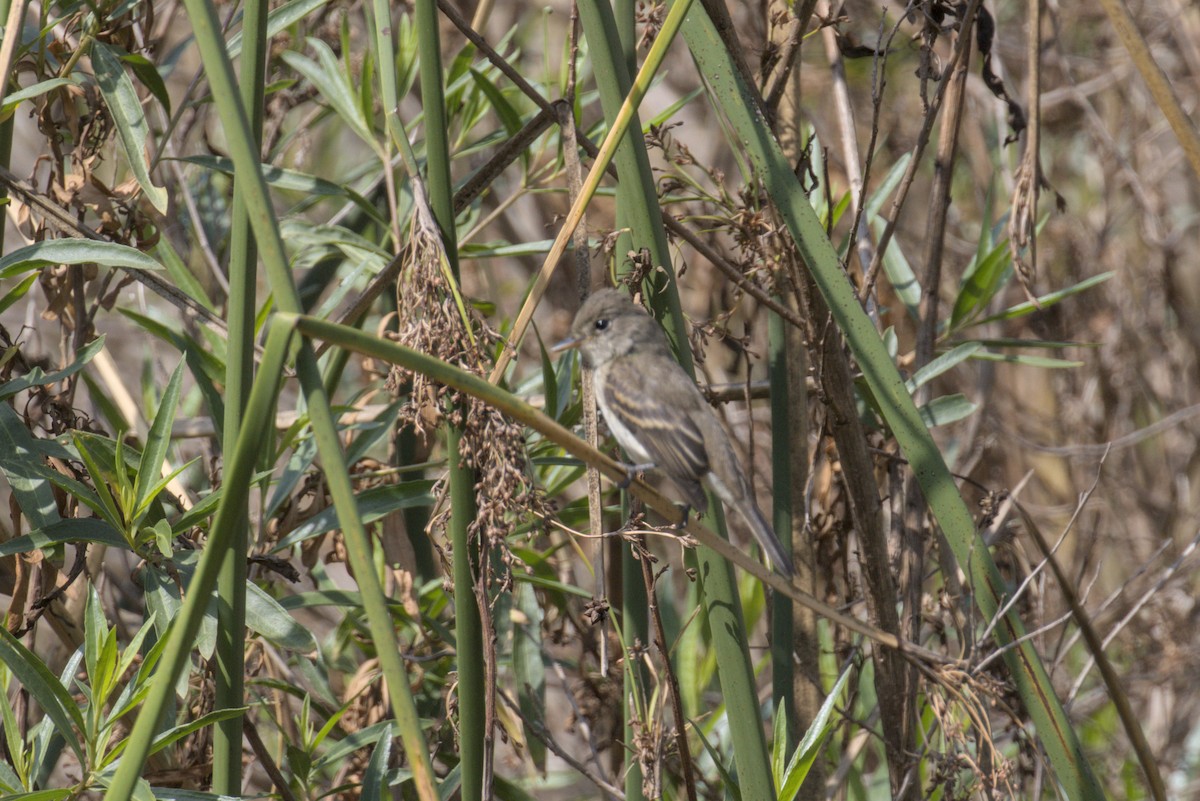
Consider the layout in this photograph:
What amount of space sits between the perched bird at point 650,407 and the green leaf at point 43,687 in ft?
4.60

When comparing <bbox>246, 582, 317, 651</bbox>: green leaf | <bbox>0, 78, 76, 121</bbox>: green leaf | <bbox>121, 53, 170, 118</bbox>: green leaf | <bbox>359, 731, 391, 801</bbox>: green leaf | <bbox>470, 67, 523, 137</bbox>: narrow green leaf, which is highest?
<bbox>121, 53, 170, 118</bbox>: green leaf

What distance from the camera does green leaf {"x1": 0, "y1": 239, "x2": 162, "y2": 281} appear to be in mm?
2355

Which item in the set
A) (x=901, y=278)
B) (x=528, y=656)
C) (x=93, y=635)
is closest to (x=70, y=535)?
(x=93, y=635)

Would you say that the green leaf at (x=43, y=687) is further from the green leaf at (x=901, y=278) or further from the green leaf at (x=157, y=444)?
the green leaf at (x=901, y=278)

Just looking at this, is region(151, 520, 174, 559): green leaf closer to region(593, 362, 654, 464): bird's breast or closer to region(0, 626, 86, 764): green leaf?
region(0, 626, 86, 764): green leaf

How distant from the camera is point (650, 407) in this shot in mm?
3209

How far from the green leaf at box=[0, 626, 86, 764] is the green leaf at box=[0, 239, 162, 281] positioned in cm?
76

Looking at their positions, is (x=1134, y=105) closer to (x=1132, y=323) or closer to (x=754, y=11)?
(x=1132, y=323)

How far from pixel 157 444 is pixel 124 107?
80 centimetres

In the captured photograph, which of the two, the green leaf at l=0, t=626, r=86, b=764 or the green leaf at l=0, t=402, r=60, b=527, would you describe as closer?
the green leaf at l=0, t=626, r=86, b=764

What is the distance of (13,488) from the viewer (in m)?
2.58

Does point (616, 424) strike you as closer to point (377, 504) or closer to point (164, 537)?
point (377, 504)

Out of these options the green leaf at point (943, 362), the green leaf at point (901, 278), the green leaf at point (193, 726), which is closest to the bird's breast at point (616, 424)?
the green leaf at point (943, 362)

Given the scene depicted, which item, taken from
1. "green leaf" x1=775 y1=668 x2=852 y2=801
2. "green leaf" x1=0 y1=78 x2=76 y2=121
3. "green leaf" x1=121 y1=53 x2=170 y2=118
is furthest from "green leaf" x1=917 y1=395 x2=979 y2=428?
"green leaf" x1=0 y1=78 x2=76 y2=121
